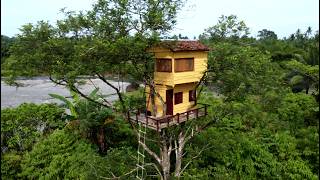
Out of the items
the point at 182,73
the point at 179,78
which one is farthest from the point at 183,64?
the point at 179,78

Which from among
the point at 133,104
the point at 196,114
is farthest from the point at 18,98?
the point at 196,114

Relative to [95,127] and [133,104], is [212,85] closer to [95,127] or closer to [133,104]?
[133,104]

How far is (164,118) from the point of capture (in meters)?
13.2

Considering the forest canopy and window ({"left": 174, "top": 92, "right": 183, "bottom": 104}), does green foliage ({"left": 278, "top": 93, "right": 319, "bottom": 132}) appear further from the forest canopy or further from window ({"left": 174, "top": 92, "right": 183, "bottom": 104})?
window ({"left": 174, "top": 92, "right": 183, "bottom": 104})

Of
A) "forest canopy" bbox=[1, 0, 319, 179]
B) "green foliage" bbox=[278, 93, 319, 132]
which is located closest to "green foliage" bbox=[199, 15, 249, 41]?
"forest canopy" bbox=[1, 0, 319, 179]

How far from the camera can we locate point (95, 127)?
19.4m

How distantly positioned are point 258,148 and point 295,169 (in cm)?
204

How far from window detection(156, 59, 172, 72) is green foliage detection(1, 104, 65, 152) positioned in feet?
31.5

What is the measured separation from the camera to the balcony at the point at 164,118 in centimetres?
1311

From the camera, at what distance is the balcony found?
13.1 metres

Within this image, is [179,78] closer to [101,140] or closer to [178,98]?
[178,98]

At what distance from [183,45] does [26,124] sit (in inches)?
446

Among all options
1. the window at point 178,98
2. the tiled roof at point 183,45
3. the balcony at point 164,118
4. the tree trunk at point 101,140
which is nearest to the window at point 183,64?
the tiled roof at point 183,45

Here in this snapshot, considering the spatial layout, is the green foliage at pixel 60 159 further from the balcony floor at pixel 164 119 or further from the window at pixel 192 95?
the window at pixel 192 95
